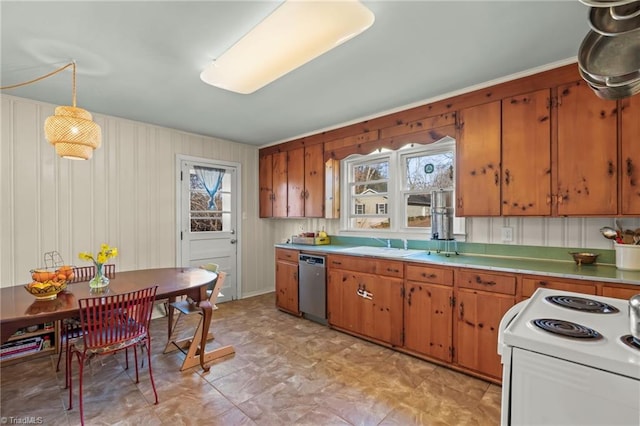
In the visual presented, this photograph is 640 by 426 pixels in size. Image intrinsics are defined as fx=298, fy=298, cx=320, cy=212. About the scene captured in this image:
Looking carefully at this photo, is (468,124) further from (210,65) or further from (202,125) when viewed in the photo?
(202,125)

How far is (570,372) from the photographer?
87cm

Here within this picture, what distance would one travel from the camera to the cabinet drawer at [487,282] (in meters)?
2.22

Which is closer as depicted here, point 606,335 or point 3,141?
point 606,335

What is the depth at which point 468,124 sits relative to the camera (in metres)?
2.68

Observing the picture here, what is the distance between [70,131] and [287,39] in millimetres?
1599

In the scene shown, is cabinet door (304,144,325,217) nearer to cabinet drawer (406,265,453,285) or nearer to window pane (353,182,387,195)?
window pane (353,182,387,195)

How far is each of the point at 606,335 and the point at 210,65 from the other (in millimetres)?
2608

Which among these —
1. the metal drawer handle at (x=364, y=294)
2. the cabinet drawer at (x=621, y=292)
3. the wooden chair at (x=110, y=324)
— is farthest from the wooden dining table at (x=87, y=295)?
the cabinet drawer at (x=621, y=292)

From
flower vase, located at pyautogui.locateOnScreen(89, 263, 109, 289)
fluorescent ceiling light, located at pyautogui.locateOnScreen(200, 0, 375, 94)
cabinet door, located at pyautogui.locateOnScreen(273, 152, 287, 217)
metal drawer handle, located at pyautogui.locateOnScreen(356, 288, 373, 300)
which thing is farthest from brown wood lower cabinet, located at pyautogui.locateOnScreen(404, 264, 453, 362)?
flower vase, located at pyautogui.locateOnScreen(89, 263, 109, 289)

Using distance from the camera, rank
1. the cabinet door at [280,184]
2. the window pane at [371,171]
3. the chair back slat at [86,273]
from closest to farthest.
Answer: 1. the chair back slat at [86,273]
2. the window pane at [371,171]
3. the cabinet door at [280,184]

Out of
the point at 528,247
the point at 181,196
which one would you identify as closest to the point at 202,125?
the point at 181,196

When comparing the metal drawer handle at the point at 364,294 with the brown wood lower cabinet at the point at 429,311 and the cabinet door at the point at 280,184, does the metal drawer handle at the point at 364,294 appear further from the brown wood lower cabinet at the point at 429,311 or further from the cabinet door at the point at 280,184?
the cabinet door at the point at 280,184

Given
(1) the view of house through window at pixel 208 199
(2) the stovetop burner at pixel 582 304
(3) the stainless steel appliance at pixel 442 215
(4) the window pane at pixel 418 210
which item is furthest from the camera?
(1) the view of house through window at pixel 208 199

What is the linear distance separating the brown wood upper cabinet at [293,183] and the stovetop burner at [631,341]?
3213mm
